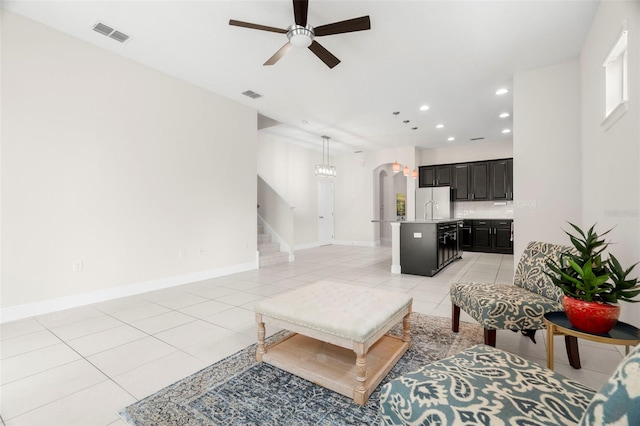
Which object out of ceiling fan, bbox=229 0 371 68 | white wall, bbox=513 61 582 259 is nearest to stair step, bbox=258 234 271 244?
ceiling fan, bbox=229 0 371 68

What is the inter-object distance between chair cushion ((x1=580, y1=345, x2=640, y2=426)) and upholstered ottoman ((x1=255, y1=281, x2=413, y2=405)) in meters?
1.10

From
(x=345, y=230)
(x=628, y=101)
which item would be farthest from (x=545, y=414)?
(x=345, y=230)

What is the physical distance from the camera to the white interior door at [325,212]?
31.8ft

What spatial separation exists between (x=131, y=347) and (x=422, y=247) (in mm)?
4423

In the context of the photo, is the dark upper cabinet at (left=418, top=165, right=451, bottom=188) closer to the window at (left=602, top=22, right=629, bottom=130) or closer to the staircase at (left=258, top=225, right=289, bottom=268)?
the staircase at (left=258, top=225, right=289, bottom=268)

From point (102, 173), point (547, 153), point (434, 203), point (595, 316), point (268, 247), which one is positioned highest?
point (547, 153)

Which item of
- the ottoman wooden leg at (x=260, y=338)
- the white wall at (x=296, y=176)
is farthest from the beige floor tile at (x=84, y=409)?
the white wall at (x=296, y=176)

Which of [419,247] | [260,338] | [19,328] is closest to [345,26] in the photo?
[260,338]

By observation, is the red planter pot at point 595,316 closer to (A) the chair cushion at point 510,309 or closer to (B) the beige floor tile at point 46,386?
(A) the chair cushion at point 510,309

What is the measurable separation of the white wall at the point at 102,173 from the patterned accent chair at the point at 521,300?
406 cm

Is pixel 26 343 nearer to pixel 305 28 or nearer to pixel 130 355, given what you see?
pixel 130 355

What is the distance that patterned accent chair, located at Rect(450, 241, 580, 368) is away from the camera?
204cm

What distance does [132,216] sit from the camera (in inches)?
158

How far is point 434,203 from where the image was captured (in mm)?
8562
